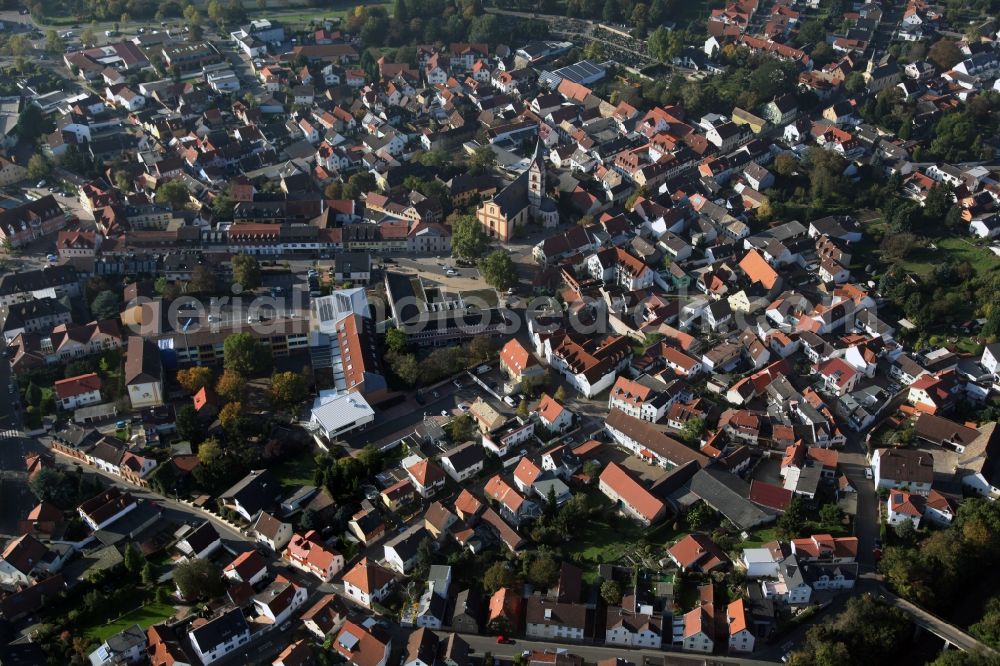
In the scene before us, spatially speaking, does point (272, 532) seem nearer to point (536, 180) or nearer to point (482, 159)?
point (536, 180)

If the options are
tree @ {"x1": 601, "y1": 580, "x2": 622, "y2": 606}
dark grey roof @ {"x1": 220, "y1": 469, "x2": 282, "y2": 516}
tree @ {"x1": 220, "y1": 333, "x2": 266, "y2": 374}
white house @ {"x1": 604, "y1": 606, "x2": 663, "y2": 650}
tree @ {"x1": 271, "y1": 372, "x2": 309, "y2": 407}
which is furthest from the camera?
tree @ {"x1": 220, "y1": 333, "x2": 266, "y2": 374}

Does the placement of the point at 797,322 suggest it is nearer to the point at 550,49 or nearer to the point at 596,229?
the point at 596,229

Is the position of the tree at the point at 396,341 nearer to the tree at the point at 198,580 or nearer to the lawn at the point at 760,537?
the tree at the point at 198,580

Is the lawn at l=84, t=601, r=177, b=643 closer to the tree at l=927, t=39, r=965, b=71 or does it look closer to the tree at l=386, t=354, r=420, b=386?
the tree at l=386, t=354, r=420, b=386

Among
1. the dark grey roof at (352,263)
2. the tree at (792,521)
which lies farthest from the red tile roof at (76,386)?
the tree at (792,521)

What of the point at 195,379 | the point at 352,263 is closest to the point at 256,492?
the point at 195,379

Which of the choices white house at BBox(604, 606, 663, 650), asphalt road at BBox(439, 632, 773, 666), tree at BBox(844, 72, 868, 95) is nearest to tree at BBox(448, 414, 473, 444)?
asphalt road at BBox(439, 632, 773, 666)

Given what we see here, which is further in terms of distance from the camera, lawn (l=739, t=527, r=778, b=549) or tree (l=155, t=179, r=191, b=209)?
tree (l=155, t=179, r=191, b=209)
